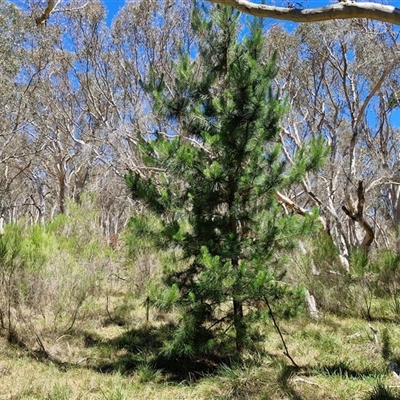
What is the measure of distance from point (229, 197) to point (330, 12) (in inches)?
91.7

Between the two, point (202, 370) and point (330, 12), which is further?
point (202, 370)

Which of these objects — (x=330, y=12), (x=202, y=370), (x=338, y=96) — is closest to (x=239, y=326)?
(x=202, y=370)

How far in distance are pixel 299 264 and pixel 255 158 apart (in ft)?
9.84

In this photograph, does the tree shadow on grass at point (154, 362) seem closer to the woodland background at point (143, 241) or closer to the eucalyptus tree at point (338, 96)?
the woodland background at point (143, 241)

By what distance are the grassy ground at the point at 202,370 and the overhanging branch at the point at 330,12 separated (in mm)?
2904

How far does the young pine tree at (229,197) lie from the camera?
168 inches

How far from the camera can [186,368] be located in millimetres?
4625

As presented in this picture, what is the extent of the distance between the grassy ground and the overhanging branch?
2.90 meters

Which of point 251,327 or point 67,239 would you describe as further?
point 67,239

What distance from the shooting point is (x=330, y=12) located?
9.25 feet

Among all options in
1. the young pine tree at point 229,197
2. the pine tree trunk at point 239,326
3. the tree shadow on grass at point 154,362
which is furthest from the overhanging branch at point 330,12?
the tree shadow on grass at point 154,362

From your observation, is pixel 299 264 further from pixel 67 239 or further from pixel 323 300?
pixel 67 239

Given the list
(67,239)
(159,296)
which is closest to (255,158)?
(159,296)

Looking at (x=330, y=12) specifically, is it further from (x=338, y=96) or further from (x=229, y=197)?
(x=338, y=96)
